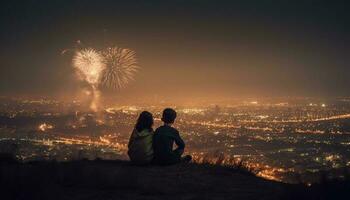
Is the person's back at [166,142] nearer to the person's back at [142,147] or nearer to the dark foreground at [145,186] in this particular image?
the person's back at [142,147]

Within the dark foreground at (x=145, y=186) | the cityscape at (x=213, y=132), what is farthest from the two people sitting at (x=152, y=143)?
the cityscape at (x=213, y=132)

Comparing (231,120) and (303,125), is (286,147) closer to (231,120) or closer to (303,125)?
(303,125)

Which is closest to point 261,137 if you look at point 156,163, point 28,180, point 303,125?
point 303,125

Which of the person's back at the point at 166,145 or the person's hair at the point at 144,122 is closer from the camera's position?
the person's back at the point at 166,145

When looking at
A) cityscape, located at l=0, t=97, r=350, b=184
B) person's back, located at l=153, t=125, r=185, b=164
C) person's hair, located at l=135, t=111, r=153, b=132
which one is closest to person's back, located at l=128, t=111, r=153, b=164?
person's hair, located at l=135, t=111, r=153, b=132

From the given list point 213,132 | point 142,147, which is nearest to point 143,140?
point 142,147

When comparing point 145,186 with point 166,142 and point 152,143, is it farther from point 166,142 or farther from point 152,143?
point 152,143
